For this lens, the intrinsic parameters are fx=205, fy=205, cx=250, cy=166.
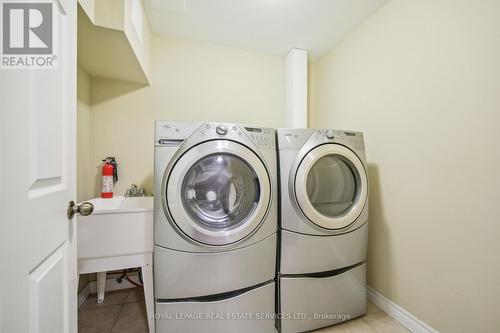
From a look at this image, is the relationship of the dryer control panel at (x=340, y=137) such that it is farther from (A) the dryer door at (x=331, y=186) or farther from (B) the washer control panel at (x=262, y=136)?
(B) the washer control panel at (x=262, y=136)

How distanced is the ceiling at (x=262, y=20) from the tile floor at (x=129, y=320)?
2.16 meters

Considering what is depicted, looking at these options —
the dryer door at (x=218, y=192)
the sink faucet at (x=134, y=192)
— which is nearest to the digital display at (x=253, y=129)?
the dryer door at (x=218, y=192)

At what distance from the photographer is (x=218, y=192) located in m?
1.20

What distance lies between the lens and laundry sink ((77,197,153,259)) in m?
1.14

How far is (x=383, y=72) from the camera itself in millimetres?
1460

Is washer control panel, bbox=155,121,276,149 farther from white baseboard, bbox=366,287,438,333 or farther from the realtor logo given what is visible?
white baseboard, bbox=366,287,438,333

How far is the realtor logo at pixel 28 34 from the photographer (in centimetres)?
44

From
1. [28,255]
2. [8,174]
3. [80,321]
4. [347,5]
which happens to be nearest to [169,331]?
[80,321]

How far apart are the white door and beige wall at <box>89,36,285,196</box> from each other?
110 cm

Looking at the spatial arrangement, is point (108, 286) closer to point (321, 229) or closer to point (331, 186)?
point (321, 229)

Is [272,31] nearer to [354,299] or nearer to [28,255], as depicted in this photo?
[28,255]

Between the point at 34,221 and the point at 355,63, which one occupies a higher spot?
the point at 355,63

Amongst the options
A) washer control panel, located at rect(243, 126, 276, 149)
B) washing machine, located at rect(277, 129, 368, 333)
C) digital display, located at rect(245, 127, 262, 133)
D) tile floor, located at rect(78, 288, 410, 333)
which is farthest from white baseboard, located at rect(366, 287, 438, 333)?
digital display, located at rect(245, 127, 262, 133)

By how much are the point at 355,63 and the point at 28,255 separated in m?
2.15
